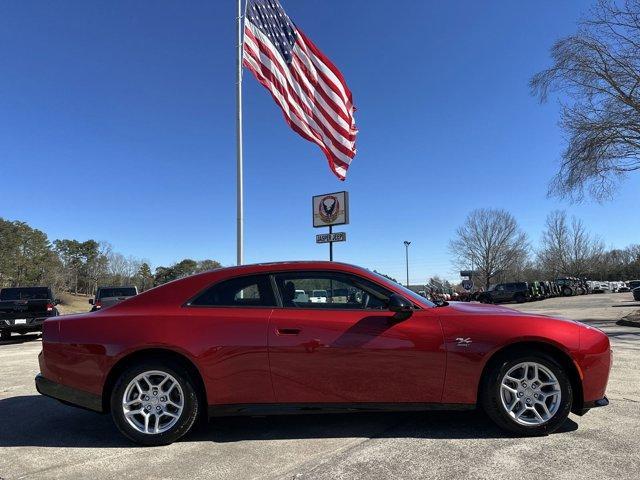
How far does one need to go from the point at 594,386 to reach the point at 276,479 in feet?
8.91

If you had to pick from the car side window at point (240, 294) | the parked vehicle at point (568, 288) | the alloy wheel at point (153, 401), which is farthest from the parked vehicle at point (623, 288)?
the alloy wheel at point (153, 401)

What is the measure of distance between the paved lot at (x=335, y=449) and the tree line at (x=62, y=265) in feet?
135

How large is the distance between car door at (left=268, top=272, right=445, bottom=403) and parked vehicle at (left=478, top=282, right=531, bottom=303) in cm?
3824

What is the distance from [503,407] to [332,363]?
1.45m

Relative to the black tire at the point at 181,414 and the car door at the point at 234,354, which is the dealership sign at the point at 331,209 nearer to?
the car door at the point at 234,354

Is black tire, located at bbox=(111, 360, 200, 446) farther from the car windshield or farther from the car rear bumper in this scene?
the car windshield

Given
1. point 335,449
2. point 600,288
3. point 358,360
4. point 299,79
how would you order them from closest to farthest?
point 335,449
point 358,360
point 299,79
point 600,288

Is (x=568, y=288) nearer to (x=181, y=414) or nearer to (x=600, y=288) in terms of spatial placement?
(x=600, y=288)

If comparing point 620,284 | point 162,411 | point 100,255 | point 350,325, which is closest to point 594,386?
point 350,325

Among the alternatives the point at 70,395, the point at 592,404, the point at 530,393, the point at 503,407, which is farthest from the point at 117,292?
the point at 592,404

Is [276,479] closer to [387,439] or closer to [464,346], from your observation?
[387,439]

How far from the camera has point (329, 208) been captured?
2453 cm

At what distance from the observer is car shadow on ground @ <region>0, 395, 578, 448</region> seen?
4180mm

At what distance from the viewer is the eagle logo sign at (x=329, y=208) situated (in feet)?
79.6
